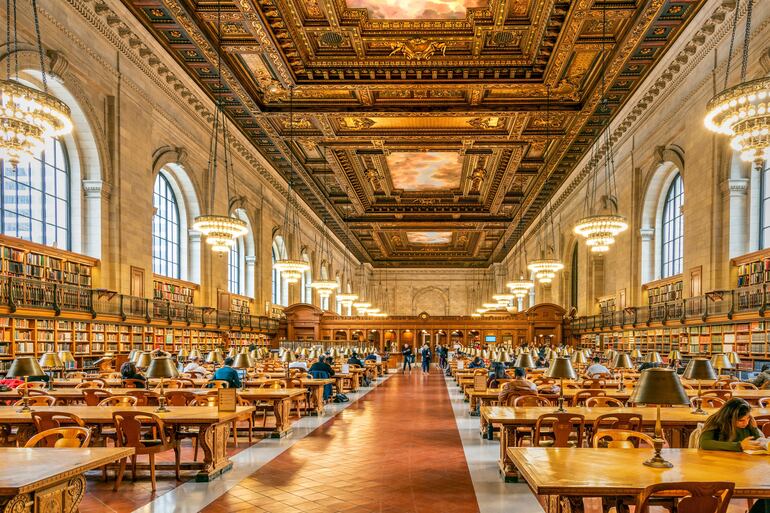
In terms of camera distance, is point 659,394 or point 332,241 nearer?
point 659,394

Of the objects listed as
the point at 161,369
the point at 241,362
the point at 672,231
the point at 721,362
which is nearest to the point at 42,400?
the point at 161,369

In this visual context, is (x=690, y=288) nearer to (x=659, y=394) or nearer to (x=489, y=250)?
(x=659, y=394)

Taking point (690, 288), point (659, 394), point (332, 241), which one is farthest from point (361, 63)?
point (332, 241)

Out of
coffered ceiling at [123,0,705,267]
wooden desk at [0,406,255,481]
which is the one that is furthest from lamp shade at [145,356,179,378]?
coffered ceiling at [123,0,705,267]

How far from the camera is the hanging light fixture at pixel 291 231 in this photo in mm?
20544

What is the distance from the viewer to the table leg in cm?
669

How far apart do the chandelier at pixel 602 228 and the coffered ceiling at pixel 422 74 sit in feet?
11.0

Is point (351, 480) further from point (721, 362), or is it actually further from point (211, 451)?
point (721, 362)

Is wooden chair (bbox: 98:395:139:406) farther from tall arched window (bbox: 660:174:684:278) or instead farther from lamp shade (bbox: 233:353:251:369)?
tall arched window (bbox: 660:174:684:278)

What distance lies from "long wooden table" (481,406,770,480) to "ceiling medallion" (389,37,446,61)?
9.24 meters

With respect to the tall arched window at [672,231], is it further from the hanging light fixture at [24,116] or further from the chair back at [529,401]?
the hanging light fixture at [24,116]

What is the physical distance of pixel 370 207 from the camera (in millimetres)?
32062

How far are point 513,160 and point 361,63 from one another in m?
9.82

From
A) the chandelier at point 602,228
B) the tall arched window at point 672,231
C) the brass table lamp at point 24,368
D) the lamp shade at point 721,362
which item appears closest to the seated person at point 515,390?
the lamp shade at point 721,362
